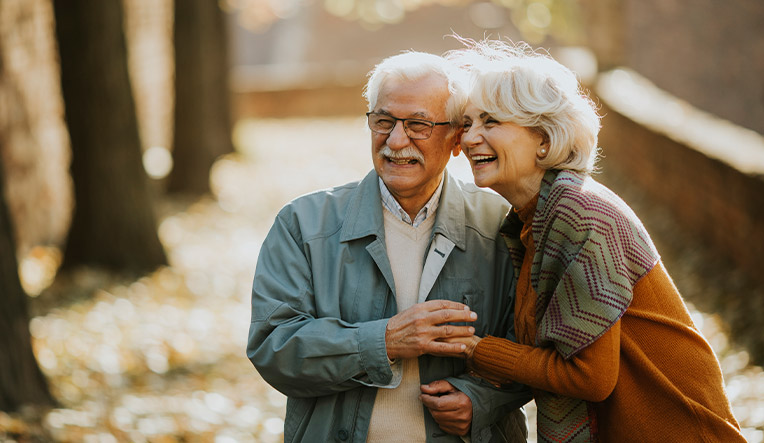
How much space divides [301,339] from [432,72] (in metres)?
0.99

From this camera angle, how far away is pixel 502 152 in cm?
254

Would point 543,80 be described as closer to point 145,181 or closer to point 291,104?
point 145,181

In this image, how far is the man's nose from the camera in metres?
2.71

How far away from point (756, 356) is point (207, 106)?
384 inches

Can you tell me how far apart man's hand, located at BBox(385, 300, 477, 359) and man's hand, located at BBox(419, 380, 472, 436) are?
0.47ft

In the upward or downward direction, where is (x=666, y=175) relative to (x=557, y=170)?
downward

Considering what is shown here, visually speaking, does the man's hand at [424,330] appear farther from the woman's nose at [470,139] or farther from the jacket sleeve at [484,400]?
the woman's nose at [470,139]

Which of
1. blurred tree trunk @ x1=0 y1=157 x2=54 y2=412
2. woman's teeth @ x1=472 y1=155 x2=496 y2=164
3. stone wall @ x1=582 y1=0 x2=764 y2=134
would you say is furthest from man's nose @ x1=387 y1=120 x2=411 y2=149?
stone wall @ x1=582 y1=0 x2=764 y2=134

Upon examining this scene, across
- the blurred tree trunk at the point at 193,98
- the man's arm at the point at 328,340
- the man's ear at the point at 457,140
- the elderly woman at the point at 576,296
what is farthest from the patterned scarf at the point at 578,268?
the blurred tree trunk at the point at 193,98

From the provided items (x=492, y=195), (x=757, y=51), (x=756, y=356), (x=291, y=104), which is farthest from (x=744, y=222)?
(x=291, y=104)

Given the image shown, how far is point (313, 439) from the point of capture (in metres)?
2.68

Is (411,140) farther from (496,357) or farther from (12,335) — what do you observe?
(12,335)

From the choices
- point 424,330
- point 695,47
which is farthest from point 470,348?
point 695,47

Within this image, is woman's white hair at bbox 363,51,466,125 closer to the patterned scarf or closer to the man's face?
the man's face
